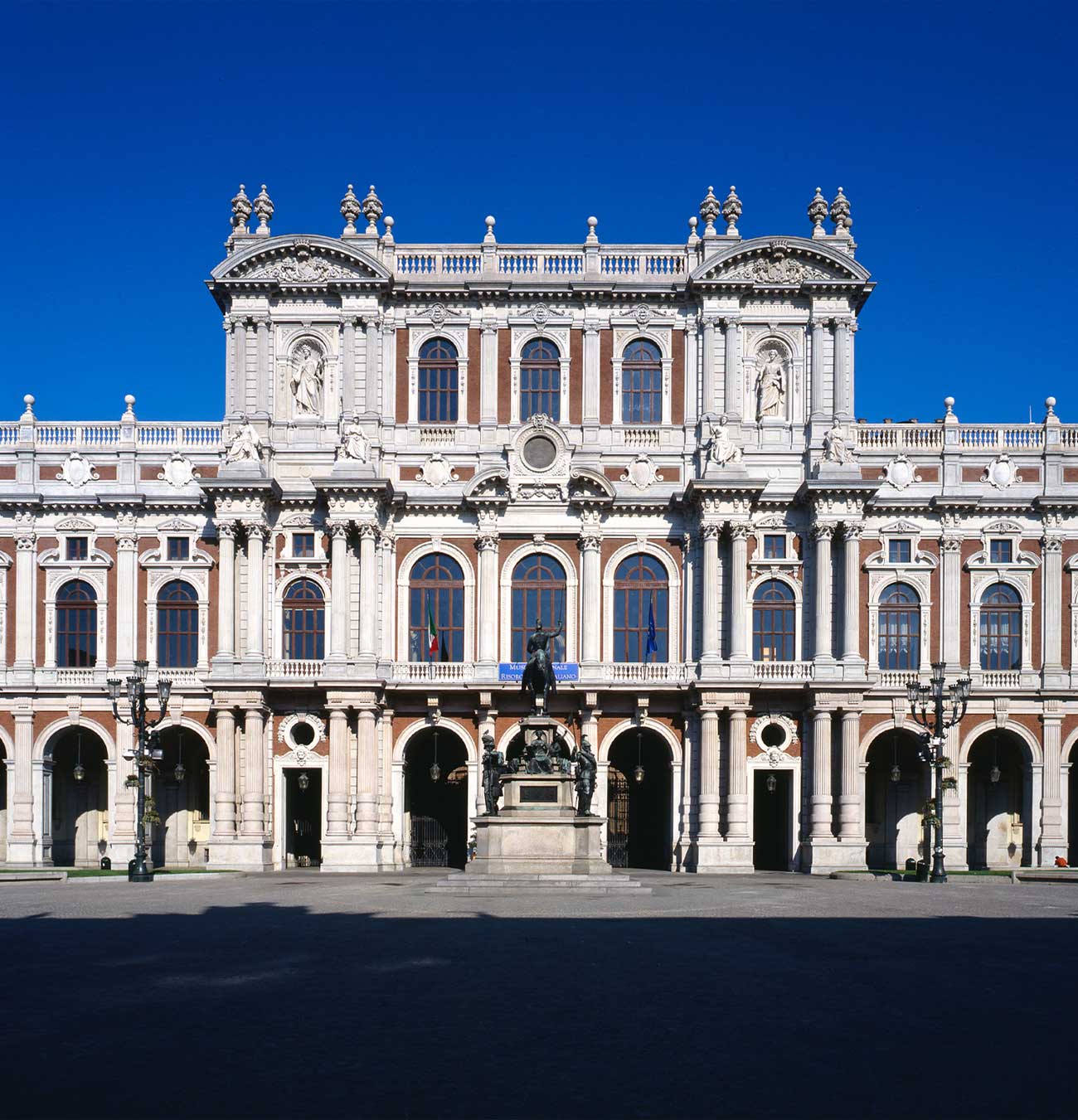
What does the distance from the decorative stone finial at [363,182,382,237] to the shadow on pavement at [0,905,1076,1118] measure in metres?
37.5

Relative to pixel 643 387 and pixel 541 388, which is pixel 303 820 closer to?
pixel 541 388

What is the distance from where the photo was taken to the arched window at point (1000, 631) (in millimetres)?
57094

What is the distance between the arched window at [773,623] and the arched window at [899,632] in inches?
146

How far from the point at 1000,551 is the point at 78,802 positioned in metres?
39.3

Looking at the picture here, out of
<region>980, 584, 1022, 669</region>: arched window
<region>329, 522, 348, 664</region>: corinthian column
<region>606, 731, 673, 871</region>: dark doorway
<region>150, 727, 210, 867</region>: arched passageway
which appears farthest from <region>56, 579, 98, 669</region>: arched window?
<region>980, 584, 1022, 669</region>: arched window

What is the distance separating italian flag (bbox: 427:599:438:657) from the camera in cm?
5569

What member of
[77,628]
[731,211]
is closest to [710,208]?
[731,211]

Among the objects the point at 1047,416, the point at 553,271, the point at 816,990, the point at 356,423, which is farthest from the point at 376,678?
the point at 816,990

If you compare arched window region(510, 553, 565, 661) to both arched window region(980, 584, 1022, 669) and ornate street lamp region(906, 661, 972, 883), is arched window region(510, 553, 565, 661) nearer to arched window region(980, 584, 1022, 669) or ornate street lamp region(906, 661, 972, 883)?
ornate street lamp region(906, 661, 972, 883)

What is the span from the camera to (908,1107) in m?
12.4

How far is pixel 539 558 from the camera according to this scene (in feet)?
187

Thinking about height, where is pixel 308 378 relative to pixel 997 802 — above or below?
above

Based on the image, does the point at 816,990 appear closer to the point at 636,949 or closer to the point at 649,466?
the point at 636,949

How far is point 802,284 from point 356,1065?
47748 millimetres
